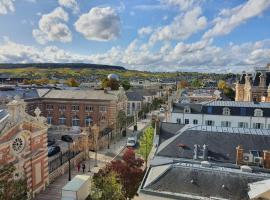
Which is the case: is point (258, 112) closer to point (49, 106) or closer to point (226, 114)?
Result: point (226, 114)

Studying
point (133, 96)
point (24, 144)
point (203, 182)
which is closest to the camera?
point (203, 182)

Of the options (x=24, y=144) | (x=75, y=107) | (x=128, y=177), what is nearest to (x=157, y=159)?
(x=128, y=177)

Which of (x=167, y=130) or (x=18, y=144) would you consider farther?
(x=167, y=130)

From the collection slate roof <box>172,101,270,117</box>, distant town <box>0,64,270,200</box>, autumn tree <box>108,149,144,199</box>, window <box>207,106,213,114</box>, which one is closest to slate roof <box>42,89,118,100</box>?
distant town <box>0,64,270,200</box>

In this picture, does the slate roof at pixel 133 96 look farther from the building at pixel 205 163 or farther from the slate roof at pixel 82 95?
the building at pixel 205 163

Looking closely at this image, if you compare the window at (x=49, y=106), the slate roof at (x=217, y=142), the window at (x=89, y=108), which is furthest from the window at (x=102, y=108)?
the slate roof at (x=217, y=142)

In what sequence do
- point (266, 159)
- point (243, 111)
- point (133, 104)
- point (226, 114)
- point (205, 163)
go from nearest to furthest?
1. point (205, 163)
2. point (266, 159)
3. point (243, 111)
4. point (226, 114)
5. point (133, 104)

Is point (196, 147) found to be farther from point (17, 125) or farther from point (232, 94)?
point (232, 94)

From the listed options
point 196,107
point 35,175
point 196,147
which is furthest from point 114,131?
point 196,147
